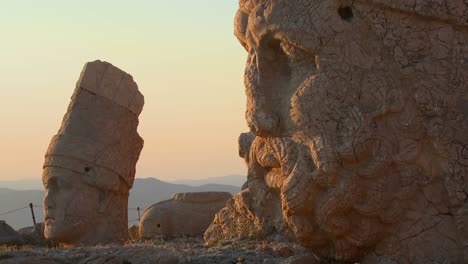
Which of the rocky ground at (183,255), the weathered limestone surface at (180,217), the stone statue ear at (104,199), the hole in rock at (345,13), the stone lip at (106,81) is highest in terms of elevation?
the stone lip at (106,81)

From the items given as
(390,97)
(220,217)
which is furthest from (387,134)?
(220,217)

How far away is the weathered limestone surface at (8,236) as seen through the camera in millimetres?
13125

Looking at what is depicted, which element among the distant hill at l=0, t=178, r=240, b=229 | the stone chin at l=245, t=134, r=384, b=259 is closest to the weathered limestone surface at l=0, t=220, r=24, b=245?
the stone chin at l=245, t=134, r=384, b=259

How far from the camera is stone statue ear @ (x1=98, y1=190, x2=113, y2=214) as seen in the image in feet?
41.3

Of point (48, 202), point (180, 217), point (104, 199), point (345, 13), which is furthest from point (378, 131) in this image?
point (48, 202)

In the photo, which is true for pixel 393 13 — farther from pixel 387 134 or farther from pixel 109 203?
pixel 109 203

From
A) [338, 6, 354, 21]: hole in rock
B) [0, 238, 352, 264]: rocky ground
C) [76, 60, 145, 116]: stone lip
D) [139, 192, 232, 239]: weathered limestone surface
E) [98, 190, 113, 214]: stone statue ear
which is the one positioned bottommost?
[0, 238, 352, 264]: rocky ground

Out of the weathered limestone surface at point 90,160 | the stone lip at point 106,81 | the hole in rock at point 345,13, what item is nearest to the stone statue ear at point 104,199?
the weathered limestone surface at point 90,160

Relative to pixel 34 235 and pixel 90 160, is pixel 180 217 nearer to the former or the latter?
pixel 90 160

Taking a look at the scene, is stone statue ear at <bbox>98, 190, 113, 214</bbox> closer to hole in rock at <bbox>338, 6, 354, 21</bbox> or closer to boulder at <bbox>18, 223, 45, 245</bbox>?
boulder at <bbox>18, 223, 45, 245</bbox>

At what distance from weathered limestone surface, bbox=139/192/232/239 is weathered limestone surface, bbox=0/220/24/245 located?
2172mm

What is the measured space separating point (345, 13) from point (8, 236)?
26.5 feet

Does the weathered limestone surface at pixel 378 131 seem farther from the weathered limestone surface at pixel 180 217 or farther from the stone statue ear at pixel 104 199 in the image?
the stone statue ear at pixel 104 199

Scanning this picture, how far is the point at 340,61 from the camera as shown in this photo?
7297 mm
